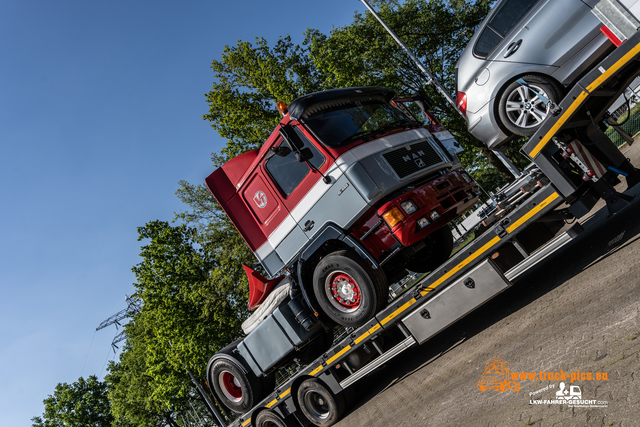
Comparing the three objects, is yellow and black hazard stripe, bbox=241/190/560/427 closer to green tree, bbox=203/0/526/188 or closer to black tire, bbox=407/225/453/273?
black tire, bbox=407/225/453/273

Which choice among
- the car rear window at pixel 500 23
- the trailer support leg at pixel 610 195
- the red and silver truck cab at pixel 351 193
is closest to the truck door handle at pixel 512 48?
the car rear window at pixel 500 23

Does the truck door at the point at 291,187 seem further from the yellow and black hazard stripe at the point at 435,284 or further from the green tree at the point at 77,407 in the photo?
the green tree at the point at 77,407

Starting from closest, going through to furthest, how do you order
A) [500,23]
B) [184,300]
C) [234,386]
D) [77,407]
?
[500,23] < [234,386] < [184,300] < [77,407]

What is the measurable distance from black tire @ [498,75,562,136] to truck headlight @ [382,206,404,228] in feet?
7.67

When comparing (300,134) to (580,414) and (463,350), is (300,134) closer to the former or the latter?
(463,350)

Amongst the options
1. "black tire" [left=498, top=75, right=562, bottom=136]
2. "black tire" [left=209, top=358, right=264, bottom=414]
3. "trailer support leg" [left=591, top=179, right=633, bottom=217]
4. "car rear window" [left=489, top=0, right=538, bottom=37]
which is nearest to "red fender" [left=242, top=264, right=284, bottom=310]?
"black tire" [left=209, top=358, right=264, bottom=414]

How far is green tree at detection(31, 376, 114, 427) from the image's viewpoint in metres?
36.5

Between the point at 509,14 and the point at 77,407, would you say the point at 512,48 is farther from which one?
the point at 77,407

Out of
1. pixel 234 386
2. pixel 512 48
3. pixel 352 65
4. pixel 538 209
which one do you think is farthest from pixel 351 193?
pixel 352 65

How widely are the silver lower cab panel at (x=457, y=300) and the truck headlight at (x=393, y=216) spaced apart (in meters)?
0.98

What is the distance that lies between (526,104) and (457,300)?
115 inches

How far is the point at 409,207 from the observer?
5004 mm

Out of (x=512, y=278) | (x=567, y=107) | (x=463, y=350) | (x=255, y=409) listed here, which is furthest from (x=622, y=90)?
(x=255, y=409)

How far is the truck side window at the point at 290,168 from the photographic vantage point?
18.3 feet
